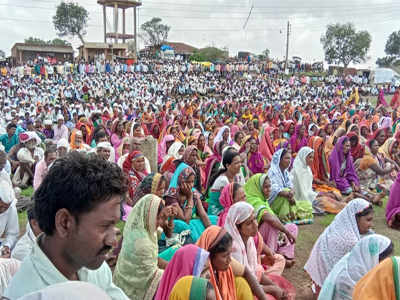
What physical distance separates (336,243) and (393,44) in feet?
213

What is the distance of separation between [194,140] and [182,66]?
2503cm

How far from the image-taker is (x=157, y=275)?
261 cm

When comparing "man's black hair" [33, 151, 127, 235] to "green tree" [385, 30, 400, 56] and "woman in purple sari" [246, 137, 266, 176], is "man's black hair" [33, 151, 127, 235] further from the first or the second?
"green tree" [385, 30, 400, 56]

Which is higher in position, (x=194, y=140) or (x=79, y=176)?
(x=79, y=176)

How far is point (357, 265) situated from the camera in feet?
7.82

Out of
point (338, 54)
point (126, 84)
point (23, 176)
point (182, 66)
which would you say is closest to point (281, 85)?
point (182, 66)

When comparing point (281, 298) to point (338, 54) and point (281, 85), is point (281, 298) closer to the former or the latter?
point (281, 85)

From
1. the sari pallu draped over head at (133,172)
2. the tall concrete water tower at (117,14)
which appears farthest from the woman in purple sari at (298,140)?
the tall concrete water tower at (117,14)

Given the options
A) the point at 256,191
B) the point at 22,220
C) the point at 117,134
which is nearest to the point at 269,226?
the point at 256,191

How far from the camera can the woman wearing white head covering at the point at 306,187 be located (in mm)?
5515

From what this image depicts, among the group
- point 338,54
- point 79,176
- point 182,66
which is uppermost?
point 338,54

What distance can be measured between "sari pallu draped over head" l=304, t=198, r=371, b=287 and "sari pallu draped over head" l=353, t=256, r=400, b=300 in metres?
1.16

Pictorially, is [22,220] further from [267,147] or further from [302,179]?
[267,147]

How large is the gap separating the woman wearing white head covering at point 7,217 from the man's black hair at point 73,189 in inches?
88.6
